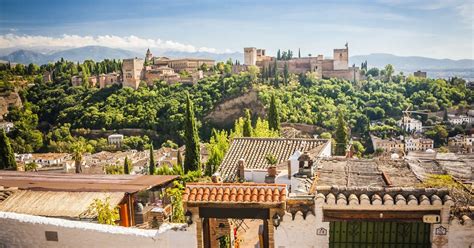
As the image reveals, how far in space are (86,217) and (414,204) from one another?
18.9 ft

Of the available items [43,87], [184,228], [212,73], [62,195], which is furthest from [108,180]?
[43,87]

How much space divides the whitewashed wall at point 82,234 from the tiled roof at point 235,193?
1.51 ft

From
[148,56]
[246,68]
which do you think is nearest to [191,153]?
[246,68]

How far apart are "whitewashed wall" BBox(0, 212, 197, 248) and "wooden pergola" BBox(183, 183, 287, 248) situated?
0.91 ft

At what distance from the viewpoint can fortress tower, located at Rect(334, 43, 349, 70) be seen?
267 feet

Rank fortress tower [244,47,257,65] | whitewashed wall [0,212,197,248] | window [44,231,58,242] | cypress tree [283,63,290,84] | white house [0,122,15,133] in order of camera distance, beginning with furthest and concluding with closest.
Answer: fortress tower [244,47,257,65] → cypress tree [283,63,290,84] → white house [0,122,15,133] → window [44,231,58,242] → whitewashed wall [0,212,197,248]

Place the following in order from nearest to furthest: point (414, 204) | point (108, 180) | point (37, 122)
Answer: point (414, 204)
point (108, 180)
point (37, 122)

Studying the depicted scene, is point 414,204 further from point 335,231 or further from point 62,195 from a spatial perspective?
point 62,195

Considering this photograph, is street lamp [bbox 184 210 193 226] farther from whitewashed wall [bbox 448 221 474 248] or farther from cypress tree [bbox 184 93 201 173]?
cypress tree [bbox 184 93 201 173]

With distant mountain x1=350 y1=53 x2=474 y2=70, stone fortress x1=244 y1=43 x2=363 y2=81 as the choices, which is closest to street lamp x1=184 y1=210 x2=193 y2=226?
stone fortress x1=244 y1=43 x2=363 y2=81

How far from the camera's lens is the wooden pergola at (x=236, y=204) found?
16.7ft

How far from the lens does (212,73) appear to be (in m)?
84.4

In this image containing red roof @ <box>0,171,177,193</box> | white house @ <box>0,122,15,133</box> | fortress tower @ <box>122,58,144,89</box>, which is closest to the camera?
red roof @ <box>0,171,177,193</box>

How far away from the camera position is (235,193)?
17.1 ft
